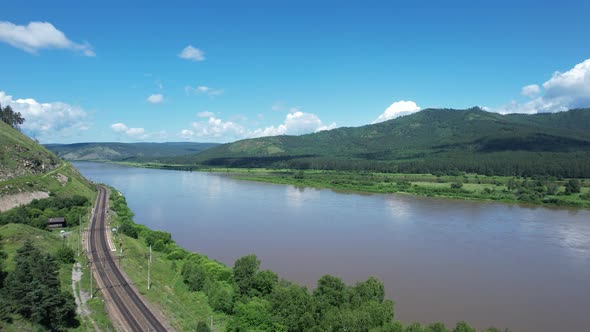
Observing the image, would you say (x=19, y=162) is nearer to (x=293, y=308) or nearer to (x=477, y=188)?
(x=293, y=308)

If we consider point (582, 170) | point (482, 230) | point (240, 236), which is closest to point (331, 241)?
point (240, 236)

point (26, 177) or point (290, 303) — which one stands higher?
point (26, 177)

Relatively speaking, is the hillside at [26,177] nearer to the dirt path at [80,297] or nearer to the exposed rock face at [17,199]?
the exposed rock face at [17,199]

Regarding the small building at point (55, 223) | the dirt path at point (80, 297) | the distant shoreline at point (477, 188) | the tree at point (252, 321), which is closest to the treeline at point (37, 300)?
the dirt path at point (80, 297)

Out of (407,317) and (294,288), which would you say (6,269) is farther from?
(407,317)

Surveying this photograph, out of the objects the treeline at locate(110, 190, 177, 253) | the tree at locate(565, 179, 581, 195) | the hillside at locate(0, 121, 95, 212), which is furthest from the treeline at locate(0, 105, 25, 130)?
the tree at locate(565, 179, 581, 195)

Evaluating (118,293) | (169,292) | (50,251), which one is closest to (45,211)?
(50,251)

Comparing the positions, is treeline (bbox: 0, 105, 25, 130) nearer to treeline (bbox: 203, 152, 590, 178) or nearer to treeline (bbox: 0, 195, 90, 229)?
treeline (bbox: 0, 195, 90, 229)
